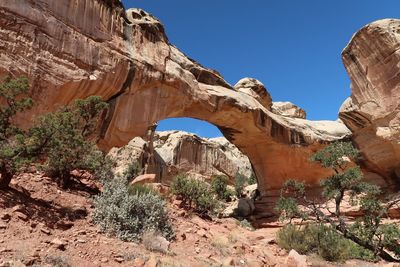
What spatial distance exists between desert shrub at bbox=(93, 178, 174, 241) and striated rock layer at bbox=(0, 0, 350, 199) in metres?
3.05

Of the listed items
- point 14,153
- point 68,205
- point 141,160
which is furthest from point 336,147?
point 141,160

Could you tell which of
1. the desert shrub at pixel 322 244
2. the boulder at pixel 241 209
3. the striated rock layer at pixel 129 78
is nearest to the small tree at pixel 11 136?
the striated rock layer at pixel 129 78

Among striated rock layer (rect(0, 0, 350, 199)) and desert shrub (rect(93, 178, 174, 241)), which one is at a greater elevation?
striated rock layer (rect(0, 0, 350, 199))

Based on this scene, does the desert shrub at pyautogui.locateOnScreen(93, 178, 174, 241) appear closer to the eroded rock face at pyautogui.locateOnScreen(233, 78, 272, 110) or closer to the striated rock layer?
the striated rock layer

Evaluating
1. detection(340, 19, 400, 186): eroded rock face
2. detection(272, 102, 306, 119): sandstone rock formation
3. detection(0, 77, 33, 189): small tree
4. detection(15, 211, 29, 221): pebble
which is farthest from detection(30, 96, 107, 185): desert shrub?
detection(272, 102, 306, 119): sandstone rock formation

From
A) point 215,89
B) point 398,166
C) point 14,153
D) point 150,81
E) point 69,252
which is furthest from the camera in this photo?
point 398,166

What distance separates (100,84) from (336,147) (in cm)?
816

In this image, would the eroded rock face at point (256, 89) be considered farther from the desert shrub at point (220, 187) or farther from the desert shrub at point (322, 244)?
the desert shrub at point (322, 244)

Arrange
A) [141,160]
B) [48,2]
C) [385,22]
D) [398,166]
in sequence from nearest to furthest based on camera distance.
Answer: [48,2] < [385,22] < [398,166] < [141,160]

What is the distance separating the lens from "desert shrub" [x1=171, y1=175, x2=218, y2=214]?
39.5 feet

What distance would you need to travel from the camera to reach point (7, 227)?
5.36m

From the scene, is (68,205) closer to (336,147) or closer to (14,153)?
(14,153)

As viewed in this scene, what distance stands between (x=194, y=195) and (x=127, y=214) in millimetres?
5316

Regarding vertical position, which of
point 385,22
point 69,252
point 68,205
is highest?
point 385,22
